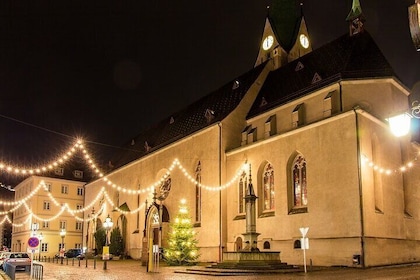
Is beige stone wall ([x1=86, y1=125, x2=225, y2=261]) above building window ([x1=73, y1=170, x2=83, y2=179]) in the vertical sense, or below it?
below

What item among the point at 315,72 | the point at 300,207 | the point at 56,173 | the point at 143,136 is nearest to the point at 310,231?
the point at 300,207

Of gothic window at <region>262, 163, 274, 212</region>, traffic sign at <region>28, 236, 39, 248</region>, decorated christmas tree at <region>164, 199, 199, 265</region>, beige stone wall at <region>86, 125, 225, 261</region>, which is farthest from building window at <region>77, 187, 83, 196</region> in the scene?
traffic sign at <region>28, 236, 39, 248</region>

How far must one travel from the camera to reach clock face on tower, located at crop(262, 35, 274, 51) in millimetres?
49188

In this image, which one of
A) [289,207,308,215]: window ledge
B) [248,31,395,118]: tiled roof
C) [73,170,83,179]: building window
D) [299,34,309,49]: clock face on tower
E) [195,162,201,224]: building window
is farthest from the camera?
[73,170,83,179]: building window

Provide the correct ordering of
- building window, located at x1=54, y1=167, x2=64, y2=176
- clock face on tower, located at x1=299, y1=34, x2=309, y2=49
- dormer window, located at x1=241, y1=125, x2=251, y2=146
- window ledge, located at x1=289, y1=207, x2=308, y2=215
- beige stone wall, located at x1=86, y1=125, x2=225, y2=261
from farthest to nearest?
building window, located at x1=54, y1=167, x2=64, y2=176 → clock face on tower, located at x1=299, y1=34, x2=309, y2=49 → dormer window, located at x1=241, y1=125, x2=251, y2=146 → beige stone wall, located at x1=86, y1=125, x2=225, y2=261 → window ledge, located at x1=289, y1=207, x2=308, y2=215

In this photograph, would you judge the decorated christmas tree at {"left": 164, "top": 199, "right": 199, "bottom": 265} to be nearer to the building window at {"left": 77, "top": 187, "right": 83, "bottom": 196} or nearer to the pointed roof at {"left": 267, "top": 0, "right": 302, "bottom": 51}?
the pointed roof at {"left": 267, "top": 0, "right": 302, "bottom": 51}

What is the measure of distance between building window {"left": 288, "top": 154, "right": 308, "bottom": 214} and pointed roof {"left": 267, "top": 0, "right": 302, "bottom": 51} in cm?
1977

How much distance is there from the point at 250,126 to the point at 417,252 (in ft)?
51.4

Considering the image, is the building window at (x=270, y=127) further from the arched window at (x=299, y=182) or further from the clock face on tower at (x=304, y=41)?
the clock face on tower at (x=304, y=41)

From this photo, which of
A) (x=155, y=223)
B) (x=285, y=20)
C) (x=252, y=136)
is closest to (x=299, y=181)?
(x=252, y=136)

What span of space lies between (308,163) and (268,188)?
4750mm

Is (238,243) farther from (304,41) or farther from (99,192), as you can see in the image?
(99,192)

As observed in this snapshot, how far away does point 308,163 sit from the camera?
3039cm

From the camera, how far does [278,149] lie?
33031mm
